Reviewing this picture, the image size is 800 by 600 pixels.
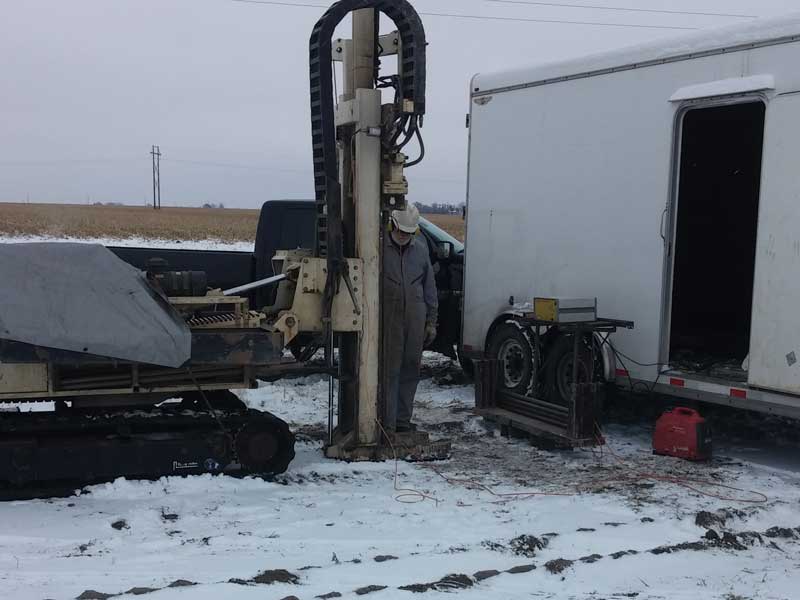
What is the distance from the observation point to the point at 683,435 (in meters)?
6.63

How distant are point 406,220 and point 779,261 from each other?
2.79 metres

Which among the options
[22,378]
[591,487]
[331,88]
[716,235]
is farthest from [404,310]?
[716,235]

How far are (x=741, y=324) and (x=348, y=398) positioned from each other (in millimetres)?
4701

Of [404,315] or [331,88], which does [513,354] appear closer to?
[404,315]

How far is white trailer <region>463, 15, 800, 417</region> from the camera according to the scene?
617 cm

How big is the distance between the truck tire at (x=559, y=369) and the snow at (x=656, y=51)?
2.46m

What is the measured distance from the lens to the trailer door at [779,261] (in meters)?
6.03

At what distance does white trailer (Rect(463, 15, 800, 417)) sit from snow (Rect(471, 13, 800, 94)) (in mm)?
14

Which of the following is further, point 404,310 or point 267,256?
point 267,256

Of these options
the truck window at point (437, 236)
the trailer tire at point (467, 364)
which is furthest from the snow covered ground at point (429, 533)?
the truck window at point (437, 236)

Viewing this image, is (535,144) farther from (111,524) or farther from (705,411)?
(111,524)

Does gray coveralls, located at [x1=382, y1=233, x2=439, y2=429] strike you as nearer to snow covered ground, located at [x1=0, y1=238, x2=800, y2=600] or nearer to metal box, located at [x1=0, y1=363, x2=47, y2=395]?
snow covered ground, located at [x1=0, y1=238, x2=800, y2=600]

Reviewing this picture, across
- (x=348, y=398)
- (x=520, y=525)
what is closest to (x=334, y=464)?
(x=348, y=398)

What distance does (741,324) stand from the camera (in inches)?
349
